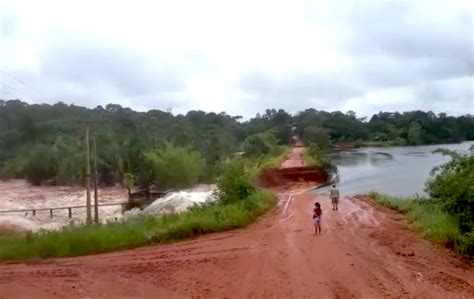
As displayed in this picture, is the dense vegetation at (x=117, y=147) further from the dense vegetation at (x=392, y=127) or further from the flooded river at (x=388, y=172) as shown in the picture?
the dense vegetation at (x=392, y=127)

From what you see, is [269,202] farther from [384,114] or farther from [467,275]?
[384,114]

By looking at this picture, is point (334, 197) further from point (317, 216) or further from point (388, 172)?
point (388, 172)

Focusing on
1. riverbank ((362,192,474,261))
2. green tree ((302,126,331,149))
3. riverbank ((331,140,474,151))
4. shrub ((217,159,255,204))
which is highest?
green tree ((302,126,331,149))

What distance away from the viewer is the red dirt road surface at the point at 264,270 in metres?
12.6

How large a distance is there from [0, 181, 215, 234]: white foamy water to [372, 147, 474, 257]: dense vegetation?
37.2 feet

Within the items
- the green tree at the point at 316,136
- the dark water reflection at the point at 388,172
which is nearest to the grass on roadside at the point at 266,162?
the dark water reflection at the point at 388,172

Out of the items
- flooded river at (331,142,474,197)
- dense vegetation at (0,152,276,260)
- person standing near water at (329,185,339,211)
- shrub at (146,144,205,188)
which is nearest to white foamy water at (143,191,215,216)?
dense vegetation at (0,152,276,260)

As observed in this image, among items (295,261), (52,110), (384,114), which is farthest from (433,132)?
(295,261)

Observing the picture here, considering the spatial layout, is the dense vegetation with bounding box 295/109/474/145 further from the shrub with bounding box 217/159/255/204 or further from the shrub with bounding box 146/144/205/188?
the shrub with bounding box 217/159/255/204

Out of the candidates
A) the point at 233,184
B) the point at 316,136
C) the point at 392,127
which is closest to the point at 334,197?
the point at 233,184

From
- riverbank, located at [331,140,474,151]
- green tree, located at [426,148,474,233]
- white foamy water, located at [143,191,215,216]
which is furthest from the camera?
riverbank, located at [331,140,474,151]

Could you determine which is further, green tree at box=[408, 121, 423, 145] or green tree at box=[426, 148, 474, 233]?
green tree at box=[408, 121, 423, 145]

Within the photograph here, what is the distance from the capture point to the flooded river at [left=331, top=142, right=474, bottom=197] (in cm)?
5616

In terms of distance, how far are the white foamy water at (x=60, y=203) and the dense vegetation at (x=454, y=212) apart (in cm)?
1133
